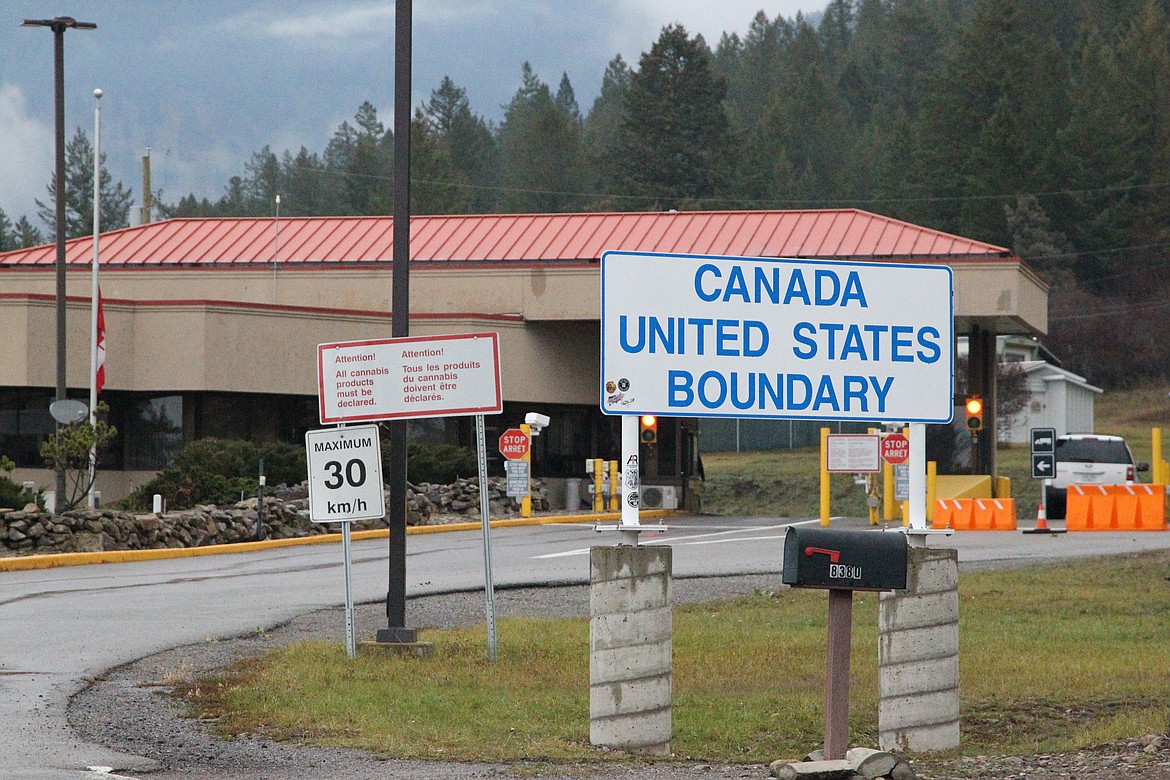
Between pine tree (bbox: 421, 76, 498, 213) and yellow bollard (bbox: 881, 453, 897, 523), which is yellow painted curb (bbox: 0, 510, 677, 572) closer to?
yellow bollard (bbox: 881, 453, 897, 523)

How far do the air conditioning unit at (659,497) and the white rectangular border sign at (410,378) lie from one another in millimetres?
26687

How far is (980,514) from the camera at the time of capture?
104ft

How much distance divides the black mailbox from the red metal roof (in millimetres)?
29036

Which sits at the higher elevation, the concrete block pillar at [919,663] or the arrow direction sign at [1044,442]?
the arrow direction sign at [1044,442]

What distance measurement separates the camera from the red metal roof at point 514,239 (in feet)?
128

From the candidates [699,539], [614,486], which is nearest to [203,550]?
[699,539]

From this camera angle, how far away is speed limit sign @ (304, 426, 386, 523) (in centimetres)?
1338

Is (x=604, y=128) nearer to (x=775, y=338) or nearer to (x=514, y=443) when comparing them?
(x=514, y=443)

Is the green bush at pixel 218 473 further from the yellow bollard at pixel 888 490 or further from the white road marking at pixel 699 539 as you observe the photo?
the yellow bollard at pixel 888 490

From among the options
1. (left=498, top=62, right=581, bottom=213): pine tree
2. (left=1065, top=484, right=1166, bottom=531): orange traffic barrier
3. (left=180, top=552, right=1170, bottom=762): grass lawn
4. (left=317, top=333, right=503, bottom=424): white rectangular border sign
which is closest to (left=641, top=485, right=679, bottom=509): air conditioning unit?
(left=1065, top=484, right=1166, bottom=531): orange traffic barrier

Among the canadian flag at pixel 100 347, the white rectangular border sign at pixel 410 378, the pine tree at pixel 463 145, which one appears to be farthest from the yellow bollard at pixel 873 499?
the pine tree at pixel 463 145

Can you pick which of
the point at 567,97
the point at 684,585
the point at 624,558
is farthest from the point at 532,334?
the point at 567,97

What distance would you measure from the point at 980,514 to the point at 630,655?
78.2 feet

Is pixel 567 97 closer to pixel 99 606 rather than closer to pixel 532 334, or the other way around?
pixel 532 334
